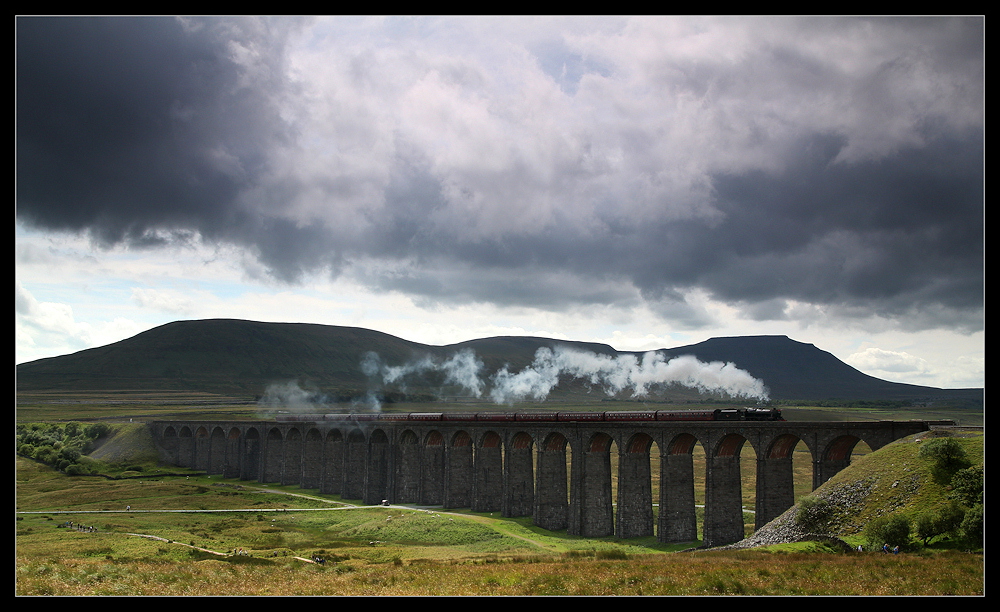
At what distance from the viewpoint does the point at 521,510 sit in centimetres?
7225

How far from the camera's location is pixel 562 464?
6906cm

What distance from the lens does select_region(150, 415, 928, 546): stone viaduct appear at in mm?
51125

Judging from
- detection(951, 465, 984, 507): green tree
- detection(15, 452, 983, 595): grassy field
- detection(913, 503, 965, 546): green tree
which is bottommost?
detection(15, 452, 983, 595): grassy field

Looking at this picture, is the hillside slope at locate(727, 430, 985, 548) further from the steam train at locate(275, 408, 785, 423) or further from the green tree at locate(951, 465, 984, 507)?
the steam train at locate(275, 408, 785, 423)

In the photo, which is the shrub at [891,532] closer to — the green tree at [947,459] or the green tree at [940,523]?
the green tree at [940,523]

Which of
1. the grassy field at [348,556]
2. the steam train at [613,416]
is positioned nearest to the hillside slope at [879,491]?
the grassy field at [348,556]

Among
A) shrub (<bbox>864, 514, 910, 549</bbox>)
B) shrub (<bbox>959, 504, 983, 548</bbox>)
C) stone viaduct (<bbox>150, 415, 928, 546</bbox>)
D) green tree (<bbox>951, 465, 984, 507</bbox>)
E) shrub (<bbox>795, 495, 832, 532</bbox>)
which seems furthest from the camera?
stone viaduct (<bbox>150, 415, 928, 546</bbox>)

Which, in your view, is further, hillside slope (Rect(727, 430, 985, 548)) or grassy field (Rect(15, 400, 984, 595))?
hillside slope (Rect(727, 430, 985, 548))

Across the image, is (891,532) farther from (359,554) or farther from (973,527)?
(359,554)

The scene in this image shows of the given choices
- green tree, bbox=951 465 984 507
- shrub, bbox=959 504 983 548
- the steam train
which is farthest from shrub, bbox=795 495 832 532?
the steam train

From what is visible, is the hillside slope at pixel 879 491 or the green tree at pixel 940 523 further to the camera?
the hillside slope at pixel 879 491

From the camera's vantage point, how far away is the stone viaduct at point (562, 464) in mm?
51125

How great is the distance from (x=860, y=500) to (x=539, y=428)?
32.7 m
